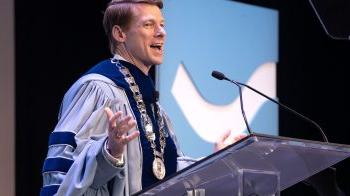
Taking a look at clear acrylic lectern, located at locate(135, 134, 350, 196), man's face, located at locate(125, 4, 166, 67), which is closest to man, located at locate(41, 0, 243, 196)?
man's face, located at locate(125, 4, 166, 67)

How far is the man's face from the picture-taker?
115 inches

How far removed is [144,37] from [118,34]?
0.35 ft

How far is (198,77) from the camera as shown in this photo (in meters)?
4.71

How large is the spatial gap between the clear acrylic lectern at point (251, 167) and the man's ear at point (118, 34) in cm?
85

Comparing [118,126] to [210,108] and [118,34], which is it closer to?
[118,34]

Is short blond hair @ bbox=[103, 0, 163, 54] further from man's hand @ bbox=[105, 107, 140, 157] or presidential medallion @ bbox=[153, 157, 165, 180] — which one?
man's hand @ bbox=[105, 107, 140, 157]

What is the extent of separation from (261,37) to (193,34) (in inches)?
23.9

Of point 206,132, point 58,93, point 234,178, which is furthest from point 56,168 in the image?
point 206,132

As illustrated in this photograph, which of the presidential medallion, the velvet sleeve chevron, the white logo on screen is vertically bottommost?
the white logo on screen

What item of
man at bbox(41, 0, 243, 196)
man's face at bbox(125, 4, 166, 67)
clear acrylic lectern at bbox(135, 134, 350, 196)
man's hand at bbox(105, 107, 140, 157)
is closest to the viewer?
clear acrylic lectern at bbox(135, 134, 350, 196)

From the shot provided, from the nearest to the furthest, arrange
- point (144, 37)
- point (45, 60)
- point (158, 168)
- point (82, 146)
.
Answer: point (82, 146)
point (158, 168)
point (144, 37)
point (45, 60)

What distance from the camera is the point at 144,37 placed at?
9.57 ft

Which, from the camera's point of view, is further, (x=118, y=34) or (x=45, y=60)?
(x=45, y=60)

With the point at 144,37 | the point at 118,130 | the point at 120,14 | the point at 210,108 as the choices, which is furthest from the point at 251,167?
the point at 210,108
